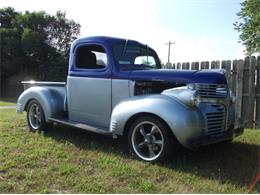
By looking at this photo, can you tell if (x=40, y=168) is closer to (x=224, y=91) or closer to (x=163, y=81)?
(x=163, y=81)

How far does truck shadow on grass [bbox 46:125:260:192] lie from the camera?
192 inches

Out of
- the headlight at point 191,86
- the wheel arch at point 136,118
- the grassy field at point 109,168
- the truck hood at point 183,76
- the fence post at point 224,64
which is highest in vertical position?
the fence post at point 224,64

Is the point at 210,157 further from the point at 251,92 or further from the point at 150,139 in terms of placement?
the point at 251,92

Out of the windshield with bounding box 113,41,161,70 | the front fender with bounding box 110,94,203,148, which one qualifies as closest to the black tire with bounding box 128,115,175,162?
the front fender with bounding box 110,94,203,148

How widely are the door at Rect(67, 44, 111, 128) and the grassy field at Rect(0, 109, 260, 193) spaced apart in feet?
1.72

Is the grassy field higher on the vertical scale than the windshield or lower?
lower

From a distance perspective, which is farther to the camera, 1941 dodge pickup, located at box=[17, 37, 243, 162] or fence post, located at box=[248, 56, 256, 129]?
fence post, located at box=[248, 56, 256, 129]

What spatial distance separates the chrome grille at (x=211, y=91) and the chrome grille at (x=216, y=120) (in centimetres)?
18

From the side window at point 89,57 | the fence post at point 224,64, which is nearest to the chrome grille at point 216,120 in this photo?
the side window at point 89,57

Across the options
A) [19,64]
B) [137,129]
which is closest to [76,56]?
[137,129]

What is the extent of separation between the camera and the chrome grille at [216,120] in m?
5.32

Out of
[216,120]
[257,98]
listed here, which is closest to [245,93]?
[257,98]

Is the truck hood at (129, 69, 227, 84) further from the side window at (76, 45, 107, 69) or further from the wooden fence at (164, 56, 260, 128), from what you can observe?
the wooden fence at (164, 56, 260, 128)

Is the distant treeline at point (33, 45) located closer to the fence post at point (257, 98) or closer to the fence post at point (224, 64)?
the fence post at point (224, 64)
